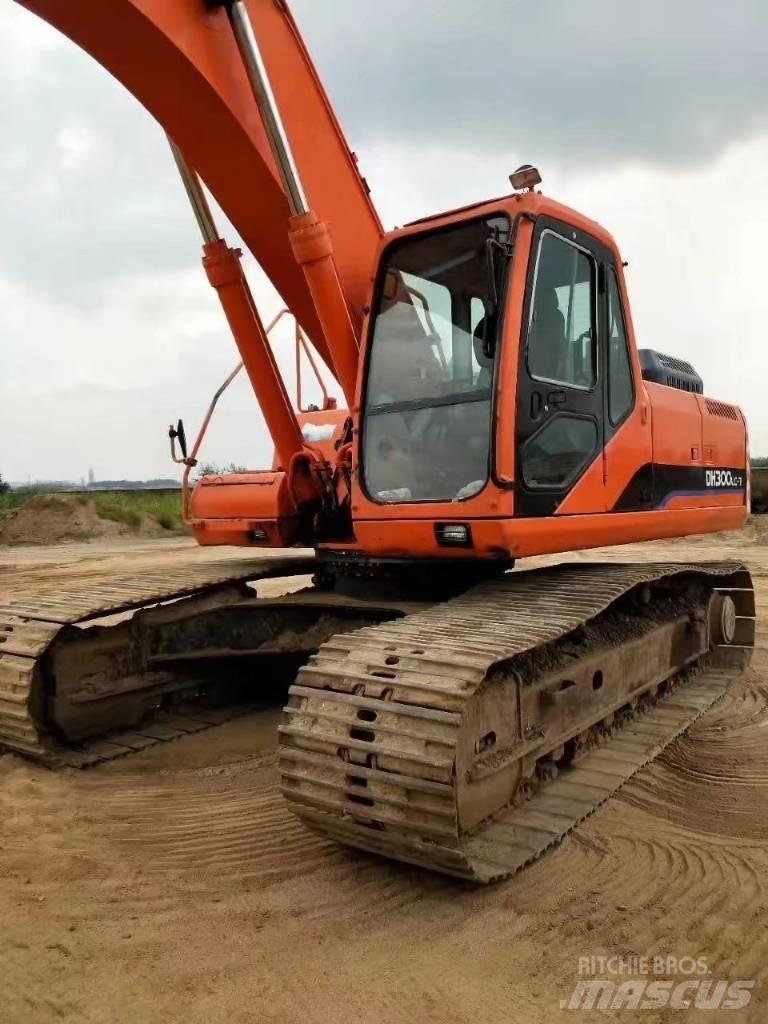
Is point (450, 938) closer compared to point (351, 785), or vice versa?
point (450, 938)

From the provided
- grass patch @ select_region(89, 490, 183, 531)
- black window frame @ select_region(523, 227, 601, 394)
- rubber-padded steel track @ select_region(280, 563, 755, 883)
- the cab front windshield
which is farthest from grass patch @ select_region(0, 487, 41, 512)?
rubber-padded steel track @ select_region(280, 563, 755, 883)

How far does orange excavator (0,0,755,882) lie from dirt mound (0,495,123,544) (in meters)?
16.1

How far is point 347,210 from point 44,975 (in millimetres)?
3929

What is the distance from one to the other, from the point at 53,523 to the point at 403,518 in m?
18.6

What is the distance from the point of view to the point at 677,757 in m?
4.70

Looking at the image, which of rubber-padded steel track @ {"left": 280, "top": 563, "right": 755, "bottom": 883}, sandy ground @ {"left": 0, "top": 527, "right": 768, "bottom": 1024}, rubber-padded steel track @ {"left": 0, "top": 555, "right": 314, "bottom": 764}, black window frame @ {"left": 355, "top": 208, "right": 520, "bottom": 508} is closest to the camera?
sandy ground @ {"left": 0, "top": 527, "right": 768, "bottom": 1024}

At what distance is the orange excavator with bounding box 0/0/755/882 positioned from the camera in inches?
130

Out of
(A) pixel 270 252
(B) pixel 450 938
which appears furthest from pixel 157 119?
(B) pixel 450 938

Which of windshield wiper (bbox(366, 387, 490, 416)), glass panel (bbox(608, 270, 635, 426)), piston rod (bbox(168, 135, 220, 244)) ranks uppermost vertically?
piston rod (bbox(168, 135, 220, 244))

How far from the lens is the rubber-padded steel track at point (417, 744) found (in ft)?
9.84

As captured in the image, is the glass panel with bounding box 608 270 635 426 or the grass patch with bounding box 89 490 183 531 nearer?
the glass panel with bounding box 608 270 635 426

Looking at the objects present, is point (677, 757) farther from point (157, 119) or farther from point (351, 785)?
point (157, 119)

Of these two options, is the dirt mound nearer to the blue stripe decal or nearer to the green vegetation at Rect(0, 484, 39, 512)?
the green vegetation at Rect(0, 484, 39, 512)

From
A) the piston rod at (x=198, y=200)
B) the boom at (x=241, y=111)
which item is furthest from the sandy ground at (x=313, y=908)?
the piston rod at (x=198, y=200)
